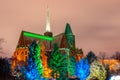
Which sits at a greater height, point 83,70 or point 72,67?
point 72,67

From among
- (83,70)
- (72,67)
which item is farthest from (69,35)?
(83,70)

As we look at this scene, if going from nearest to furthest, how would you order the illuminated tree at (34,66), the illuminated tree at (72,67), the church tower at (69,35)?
1. the illuminated tree at (34,66)
2. the illuminated tree at (72,67)
3. the church tower at (69,35)

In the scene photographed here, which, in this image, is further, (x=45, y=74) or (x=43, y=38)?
(x=43, y=38)

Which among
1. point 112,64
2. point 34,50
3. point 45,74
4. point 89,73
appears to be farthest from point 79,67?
point 112,64

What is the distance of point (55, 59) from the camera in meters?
95.8

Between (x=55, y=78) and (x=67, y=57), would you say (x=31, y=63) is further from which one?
(x=67, y=57)

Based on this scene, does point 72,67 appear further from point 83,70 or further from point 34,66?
point 34,66

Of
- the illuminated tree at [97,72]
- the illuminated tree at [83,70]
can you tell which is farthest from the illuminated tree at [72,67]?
the illuminated tree at [97,72]

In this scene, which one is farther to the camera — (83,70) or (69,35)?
(69,35)

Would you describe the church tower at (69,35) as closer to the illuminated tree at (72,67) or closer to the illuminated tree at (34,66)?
the illuminated tree at (72,67)

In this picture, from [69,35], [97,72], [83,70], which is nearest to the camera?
[97,72]

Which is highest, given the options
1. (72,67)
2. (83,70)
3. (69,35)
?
(69,35)

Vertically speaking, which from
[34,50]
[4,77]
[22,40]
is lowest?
[4,77]

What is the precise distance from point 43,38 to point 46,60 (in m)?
52.7
